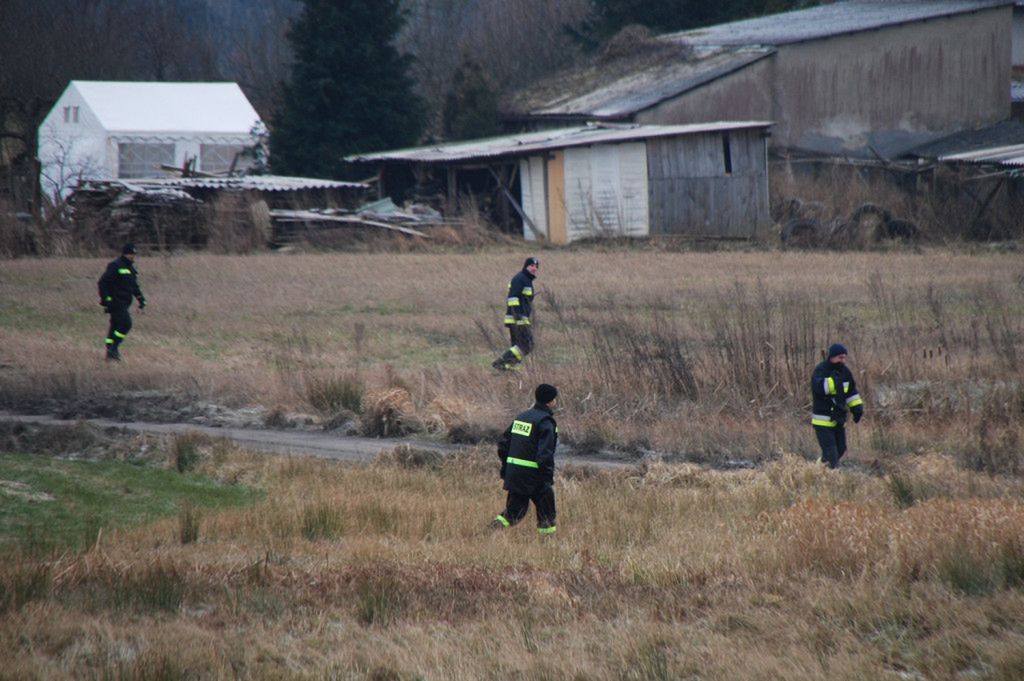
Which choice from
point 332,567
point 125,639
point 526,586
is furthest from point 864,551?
point 125,639

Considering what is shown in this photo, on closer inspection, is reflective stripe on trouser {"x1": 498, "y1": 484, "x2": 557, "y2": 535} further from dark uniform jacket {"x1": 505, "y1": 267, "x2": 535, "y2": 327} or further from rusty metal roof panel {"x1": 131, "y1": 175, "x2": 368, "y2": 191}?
rusty metal roof panel {"x1": 131, "y1": 175, "x2": 368, "y2": 191}

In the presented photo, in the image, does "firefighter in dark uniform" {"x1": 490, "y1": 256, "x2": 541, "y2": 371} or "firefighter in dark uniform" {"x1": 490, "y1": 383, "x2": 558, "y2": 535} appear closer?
"firefighter in dark uniform" {"x1": 490, "y1": 383, "x2": 558, "y2": 535}

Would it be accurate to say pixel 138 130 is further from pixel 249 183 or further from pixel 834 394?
pixel 834 394

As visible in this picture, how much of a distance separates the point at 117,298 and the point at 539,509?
11380 mm

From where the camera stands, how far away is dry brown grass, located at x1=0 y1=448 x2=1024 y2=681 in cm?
725

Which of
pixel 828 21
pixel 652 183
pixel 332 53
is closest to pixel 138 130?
pixel 332 53

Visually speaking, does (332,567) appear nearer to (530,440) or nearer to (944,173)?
(530,440)

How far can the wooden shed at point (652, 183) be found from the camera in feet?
127

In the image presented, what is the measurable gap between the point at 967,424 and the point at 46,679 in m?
11.7

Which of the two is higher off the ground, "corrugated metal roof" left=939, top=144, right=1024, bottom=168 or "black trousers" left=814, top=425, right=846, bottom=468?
"corrugated metal roof" left=939, top=144, right=1024, bottom=168

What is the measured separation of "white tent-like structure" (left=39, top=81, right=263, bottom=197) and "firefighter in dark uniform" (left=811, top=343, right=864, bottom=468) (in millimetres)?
42615

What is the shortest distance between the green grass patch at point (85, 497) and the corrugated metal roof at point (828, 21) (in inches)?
1460

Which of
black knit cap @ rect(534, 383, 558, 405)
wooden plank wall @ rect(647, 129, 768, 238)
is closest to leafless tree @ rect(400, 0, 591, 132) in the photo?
wooden plank wall @ rect(647, 129, 768, 238)

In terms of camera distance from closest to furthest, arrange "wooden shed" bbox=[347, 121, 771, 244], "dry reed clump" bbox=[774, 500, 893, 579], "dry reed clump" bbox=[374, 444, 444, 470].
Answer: "dry reed clump" bbox=[774, 500, 893, 579] < "dry reed clump" bbox=[374, 444, 444, 470] < "wooden shed" bbox=[347, 121, 771, 244]
